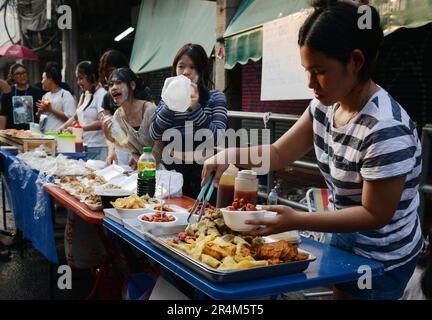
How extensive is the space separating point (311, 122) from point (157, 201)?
134cm

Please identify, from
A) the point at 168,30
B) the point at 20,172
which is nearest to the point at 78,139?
the point at 20,172

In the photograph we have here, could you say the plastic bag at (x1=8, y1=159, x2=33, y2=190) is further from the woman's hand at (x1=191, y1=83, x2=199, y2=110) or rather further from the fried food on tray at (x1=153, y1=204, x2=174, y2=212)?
the fried food on tray at (x1=153, y1=204, x2=174, y2=212)

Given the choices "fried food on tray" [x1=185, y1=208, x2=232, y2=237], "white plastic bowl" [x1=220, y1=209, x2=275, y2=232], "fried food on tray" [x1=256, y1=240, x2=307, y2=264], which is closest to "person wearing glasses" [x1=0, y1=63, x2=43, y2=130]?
"fried food on tray" [x1=185, y1=208, x2=232, y2=237]

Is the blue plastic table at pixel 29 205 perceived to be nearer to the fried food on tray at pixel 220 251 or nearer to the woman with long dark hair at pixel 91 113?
the woman with long dark hair at pixel 91 113

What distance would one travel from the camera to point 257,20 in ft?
21.1

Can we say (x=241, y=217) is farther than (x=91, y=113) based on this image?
No

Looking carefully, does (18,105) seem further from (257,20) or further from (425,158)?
(425,158)

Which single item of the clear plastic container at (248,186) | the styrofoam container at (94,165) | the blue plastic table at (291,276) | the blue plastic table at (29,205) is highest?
the clear plastic container at (248,186)

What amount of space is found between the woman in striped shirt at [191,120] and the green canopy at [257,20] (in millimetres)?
1747

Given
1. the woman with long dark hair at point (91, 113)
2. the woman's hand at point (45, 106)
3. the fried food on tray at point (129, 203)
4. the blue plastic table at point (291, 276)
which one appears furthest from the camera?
the woman's hand at point (45, 106)

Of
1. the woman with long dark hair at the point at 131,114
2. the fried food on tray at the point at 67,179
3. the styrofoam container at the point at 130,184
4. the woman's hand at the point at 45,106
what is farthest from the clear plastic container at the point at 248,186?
the woman's hand at the point at 45,106

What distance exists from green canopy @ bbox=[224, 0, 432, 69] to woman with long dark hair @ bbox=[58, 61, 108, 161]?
203 cm

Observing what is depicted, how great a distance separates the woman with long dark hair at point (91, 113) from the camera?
248 inches

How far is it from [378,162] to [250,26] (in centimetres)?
522
